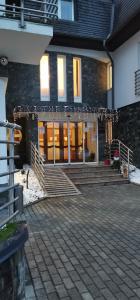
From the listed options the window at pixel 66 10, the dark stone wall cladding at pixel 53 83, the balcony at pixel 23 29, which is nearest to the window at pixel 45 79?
the dark stone wall cladding at pixel 53 83

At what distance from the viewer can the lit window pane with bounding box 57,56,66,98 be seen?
13633 mm

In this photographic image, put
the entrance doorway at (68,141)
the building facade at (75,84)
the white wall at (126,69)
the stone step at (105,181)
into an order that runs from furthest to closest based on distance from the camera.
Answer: the entrance doorway at (68,141) < the building facade at (75,84) < the white wall at (126,69) < the stone step at (105,181)

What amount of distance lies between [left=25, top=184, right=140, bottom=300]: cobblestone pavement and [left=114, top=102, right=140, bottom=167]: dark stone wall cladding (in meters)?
5.25

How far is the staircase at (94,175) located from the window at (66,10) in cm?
771

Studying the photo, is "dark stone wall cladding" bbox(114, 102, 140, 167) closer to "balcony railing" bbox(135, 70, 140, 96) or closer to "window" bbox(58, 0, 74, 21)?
"balcony railing" bbox(135, 70, 140, 96)

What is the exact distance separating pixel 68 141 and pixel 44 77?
3.47 metres

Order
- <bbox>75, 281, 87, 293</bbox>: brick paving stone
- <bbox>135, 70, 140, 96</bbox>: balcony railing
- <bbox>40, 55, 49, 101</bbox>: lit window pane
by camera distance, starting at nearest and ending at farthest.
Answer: <bbox>75, 281, 87, 293</bbox>: brick paving stone → <bbox>135, 70, 140, 96</bbox>: balcony railing → <bbox>40, 55, 49, 101</bbox>: lit window pane

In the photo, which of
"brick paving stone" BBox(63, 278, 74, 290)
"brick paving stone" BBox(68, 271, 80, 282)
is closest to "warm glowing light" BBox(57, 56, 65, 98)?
"brick paving stone" BBox(68, 271, 80, 282)

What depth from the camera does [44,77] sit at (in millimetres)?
13352

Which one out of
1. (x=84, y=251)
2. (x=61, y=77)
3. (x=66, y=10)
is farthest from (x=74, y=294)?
(x=66, y=10)

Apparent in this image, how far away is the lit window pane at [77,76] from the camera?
14070mm

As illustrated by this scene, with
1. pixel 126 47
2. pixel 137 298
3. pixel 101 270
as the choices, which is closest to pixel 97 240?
pixel 101 270

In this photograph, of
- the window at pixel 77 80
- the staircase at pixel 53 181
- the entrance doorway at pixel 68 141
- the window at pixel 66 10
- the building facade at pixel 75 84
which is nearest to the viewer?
the staircase at pixel 53 181

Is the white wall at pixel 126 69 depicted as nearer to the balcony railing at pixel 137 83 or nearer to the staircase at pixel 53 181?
the balcony railing at pixel 137 83
